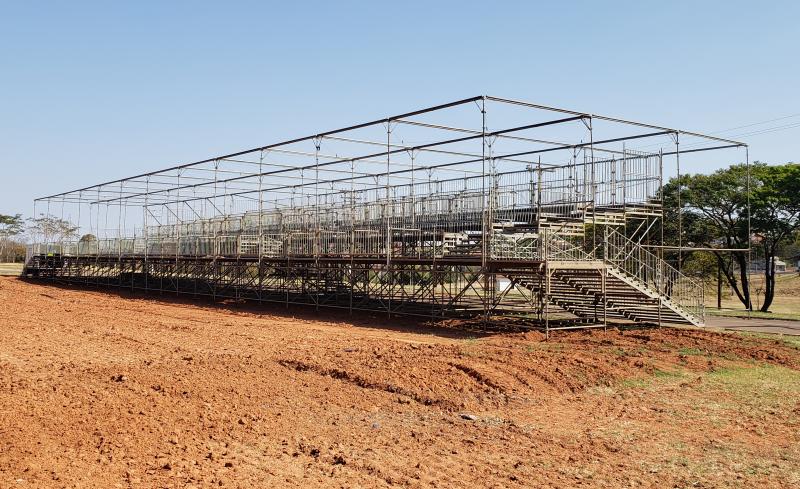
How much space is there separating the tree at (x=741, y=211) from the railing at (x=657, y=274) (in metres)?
11.5

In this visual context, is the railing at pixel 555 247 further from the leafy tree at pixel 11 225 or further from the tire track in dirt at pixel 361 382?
the leafy tree at pixel 11 225

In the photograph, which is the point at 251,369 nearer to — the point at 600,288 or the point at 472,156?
the point at 600,288

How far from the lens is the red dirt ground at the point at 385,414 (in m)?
7.09

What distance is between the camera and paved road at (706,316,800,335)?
853 inches

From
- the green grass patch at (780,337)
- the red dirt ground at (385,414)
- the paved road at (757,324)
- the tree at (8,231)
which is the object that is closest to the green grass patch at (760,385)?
the red dirt ground at (385,414)

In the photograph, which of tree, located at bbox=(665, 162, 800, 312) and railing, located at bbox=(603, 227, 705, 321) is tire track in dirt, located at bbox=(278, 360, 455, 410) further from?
tree, located at bbox=(665, 162, 800, 312)

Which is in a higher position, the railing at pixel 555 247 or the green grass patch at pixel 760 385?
the railing at pixel 555 247

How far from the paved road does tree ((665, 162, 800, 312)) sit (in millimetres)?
6951

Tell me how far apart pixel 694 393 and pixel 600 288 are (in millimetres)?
8796

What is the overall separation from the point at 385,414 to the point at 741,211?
29218mm

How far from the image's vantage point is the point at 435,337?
18.7 metres

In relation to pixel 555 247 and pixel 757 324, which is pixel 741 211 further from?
pixel 555 247

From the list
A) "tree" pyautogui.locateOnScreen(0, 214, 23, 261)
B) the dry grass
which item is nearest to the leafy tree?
"tree" pyautogui.locateOnScreen(0, 214, 23, 261)

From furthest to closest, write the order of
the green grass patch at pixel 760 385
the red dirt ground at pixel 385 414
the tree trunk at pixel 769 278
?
the tree trunk at pixel 769 278, the green grass patch at pixel 760 385, the red dirt ground at pixel 385 414
